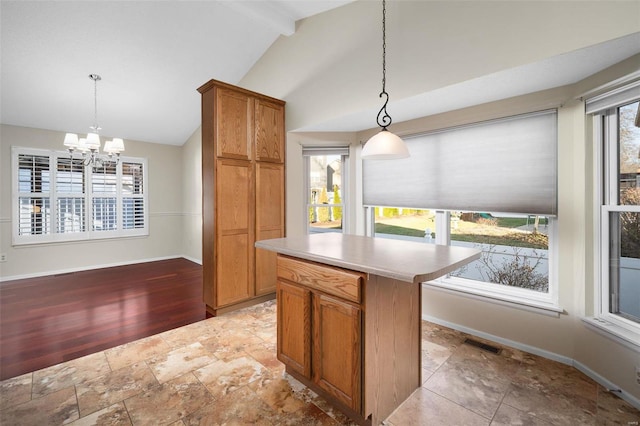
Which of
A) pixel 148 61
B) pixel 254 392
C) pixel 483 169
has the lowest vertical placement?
pixel 254 392

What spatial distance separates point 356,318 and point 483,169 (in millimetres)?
2014

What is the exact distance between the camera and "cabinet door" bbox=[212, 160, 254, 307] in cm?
338

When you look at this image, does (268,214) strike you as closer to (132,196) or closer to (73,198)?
(132,196)

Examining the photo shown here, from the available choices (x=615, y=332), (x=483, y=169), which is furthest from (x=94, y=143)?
(x=615, y=332)

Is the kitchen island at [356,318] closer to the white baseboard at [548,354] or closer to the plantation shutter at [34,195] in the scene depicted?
the white baseboard at [548,354]

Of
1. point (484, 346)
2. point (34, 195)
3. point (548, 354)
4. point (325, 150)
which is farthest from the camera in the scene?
point (34, 195)

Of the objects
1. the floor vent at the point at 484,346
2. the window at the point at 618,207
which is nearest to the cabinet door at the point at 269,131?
the floor vent at the point at 484,346

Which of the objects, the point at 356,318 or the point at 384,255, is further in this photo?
the point at 384,255

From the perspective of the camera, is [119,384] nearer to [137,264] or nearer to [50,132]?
[137,264]

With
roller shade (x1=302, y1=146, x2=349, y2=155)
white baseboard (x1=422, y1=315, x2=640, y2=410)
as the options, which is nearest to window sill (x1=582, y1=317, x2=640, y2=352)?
white baseboard (x1=422, y1=315, x2=640, y2=410)

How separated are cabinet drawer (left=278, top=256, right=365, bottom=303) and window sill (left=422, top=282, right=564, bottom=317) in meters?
1.79

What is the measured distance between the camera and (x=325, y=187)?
416cm

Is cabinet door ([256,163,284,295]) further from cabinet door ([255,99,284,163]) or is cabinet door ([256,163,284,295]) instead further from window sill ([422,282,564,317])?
window sill ([422,282,564,317])

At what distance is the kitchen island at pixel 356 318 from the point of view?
1.60 meters
